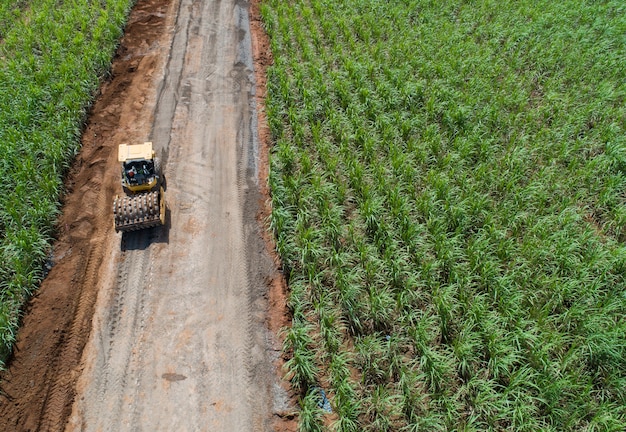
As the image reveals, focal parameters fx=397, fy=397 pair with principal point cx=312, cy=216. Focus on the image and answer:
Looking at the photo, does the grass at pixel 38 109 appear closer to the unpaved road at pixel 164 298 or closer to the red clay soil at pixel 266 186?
the unpaved road at pixel 164 298

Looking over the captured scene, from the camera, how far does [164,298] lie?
9672 millimetres

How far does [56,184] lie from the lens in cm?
1158

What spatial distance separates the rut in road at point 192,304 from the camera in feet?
26.4

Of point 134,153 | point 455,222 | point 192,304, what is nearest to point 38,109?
point 134,153

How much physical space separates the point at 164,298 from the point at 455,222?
769cm

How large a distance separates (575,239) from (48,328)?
12.8m

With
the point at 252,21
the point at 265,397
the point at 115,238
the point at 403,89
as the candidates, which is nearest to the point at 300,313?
the point at 265,397

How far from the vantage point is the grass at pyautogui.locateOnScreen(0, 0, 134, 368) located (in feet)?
32.4

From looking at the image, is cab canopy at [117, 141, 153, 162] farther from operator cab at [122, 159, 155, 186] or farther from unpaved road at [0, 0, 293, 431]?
unpaved road at [0, 0, 293, 431]

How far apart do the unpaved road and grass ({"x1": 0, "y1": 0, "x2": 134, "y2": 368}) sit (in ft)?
1.55

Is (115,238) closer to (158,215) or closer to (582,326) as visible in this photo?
(158,215)

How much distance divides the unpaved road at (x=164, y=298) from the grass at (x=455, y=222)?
3.30 feet

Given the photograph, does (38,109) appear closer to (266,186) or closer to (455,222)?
(266,186)

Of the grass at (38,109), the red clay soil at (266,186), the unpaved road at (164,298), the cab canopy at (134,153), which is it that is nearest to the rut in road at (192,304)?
the unpaved road at (164,298)
